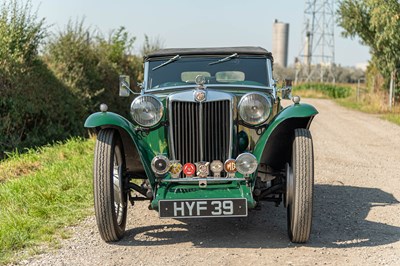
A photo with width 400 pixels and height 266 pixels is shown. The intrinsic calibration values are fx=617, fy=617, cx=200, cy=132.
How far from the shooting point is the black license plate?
527 cm

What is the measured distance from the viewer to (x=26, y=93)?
14258 mm

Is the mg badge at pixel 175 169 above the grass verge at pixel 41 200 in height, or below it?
above

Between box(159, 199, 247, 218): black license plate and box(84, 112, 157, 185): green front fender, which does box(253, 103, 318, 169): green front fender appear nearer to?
box(159, 199, 247, 218): black license plate

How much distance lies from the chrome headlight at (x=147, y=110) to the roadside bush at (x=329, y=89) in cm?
4193

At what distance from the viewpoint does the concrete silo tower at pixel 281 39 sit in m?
90.4

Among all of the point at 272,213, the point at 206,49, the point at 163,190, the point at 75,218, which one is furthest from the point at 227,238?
the point at 206,49

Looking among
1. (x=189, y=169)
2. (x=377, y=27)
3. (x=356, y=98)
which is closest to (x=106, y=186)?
(x=189, y=169)

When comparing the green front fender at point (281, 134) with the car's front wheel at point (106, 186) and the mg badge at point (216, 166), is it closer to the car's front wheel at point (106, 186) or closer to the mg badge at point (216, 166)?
the mg badge at point (216, 166)

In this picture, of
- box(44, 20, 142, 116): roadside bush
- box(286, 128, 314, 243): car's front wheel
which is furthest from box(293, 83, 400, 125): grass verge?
box(286, 128, 314, 243): car's front wheel

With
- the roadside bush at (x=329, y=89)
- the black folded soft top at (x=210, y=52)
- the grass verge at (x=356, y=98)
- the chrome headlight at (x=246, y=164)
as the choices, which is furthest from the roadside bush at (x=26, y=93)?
the roadside bush at (x=329, y=89)

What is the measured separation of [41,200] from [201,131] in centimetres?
266

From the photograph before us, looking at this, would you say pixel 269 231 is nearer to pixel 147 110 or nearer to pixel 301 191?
pixel 301 191

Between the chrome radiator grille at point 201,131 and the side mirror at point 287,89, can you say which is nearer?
the chrome radiator grille at point 201,131

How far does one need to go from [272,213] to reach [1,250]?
296cm
